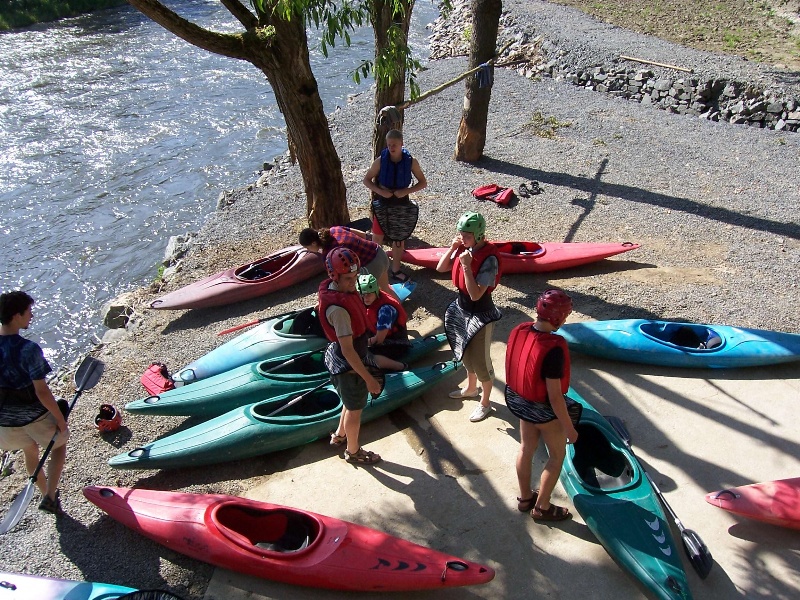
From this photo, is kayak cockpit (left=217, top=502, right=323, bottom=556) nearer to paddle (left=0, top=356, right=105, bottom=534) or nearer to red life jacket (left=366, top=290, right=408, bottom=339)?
paddle (left=0, top=356, right=105, bottom=534)

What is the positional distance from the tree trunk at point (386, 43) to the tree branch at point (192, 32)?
1484 mm

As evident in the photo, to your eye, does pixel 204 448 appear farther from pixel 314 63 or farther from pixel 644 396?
pixel 314 63

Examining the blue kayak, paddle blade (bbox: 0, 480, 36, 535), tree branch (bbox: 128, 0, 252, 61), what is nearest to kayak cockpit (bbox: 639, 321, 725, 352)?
the blue kayak

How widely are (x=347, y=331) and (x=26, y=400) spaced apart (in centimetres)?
196

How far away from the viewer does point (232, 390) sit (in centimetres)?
509

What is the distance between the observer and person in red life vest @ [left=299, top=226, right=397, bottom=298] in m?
4.94

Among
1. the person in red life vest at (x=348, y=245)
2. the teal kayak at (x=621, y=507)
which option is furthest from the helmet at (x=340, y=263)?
the teal kayak at (x=621, y=507)

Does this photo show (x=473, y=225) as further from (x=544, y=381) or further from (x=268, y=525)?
(x=268, y=525)

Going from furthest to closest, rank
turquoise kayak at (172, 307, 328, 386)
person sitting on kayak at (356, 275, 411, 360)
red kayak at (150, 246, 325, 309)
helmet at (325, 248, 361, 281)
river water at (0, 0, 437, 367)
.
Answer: river water at (0, 0, 437, 367)
red kayak at (150, 246, 325, 309)
turquoise kayak at (172, 307, 328, 386)
person sitting on kayak at (356, 275, 411, 360)
helmet at (325, 248, 361, 281)

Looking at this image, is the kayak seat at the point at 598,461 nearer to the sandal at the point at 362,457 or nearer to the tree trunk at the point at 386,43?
the sandal at the point at 362,457

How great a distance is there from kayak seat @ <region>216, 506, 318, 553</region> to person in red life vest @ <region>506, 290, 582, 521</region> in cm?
138

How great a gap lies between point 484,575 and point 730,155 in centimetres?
842

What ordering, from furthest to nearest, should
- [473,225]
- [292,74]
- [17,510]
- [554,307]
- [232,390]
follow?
[292,74]
[232,390]
[473,225]
[17,510]
[554,307]

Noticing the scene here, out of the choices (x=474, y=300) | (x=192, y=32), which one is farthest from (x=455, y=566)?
(x=192, y=32)
